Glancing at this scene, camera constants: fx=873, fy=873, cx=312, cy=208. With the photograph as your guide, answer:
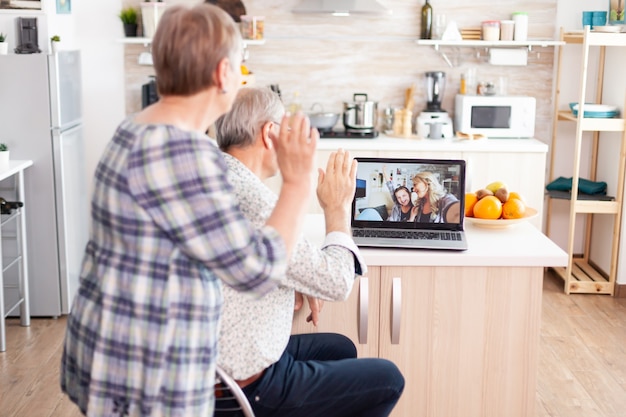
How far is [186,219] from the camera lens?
1467 millimetres

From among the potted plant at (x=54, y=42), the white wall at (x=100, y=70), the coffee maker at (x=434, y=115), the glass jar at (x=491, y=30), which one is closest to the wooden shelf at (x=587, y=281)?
the coffee maker at (x=434, y=115)

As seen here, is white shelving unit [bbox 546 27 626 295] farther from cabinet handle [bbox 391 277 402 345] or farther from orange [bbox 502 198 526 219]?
cabinet handle [bbox 391 277 402 345]

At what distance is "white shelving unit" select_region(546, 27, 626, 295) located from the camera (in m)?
4.72

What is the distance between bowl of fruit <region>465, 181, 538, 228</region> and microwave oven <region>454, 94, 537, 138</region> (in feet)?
7.61

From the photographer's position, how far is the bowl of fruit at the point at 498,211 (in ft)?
9.37

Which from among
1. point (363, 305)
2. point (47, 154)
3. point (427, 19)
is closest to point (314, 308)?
point (363, 305)

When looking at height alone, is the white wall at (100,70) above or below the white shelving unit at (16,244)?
above

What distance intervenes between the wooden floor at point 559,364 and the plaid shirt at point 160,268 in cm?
194

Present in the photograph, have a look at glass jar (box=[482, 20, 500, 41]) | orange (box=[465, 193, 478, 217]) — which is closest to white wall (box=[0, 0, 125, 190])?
glass jar (box=[482, 20, 500, 41])

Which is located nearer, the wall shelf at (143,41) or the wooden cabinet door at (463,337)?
the wooden cabinet door at (463,337)

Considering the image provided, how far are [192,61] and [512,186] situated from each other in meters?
3.75

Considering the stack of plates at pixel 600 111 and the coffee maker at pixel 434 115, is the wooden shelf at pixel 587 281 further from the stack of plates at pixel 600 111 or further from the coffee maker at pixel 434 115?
the coffee maker at pixel 434 115

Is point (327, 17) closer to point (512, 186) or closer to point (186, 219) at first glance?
point (512, 186)

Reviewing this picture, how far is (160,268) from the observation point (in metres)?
1.50
